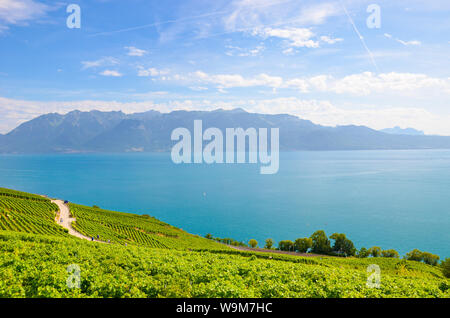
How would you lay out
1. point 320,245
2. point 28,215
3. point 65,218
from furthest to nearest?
point 320,245 → point 65,218 → point 28,215

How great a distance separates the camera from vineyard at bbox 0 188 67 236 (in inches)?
1439

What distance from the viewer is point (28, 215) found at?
44438mm

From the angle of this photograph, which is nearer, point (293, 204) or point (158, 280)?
point (158, 280)

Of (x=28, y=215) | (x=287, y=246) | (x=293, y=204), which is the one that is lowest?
(x=287, y=246)

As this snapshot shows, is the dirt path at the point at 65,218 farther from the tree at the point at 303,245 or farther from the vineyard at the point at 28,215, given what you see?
the tree at the point at 303,245

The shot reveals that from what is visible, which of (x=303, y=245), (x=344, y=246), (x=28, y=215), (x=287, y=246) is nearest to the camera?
(x=28, y=215)

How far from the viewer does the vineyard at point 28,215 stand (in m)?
36.6

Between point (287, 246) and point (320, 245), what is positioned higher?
point (320, 245)

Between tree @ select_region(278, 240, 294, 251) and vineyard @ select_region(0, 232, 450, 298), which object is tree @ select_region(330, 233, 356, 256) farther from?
vineyard @ select_region(0, 232, 450, 298)

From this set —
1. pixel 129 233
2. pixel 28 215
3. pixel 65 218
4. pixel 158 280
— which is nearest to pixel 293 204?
pixel 129 233

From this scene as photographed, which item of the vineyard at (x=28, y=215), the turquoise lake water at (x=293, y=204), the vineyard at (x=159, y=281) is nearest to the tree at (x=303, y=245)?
the turquoise lake water at (x=293, y=204)

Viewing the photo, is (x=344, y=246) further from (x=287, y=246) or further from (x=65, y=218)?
(x=65, y=218)

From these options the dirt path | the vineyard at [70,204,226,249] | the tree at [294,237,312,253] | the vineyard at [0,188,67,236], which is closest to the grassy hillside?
the vineyard at [0,188,67,236]
